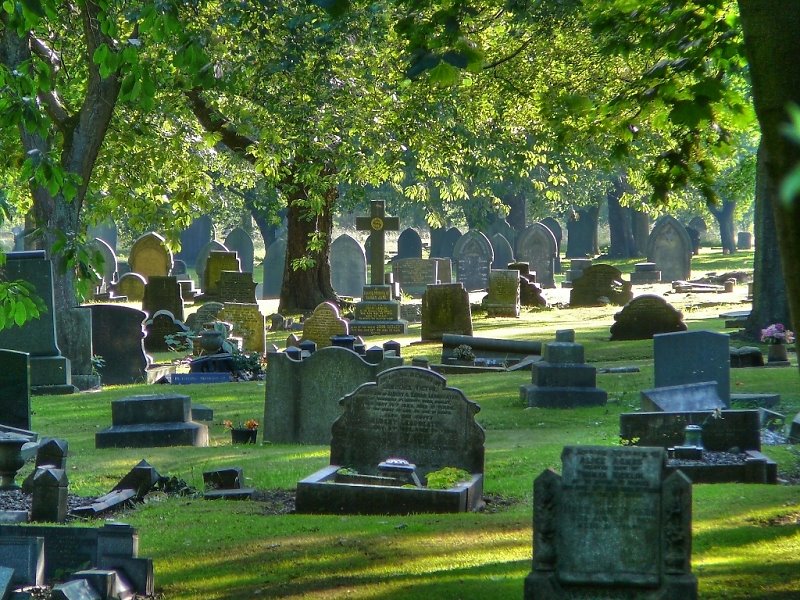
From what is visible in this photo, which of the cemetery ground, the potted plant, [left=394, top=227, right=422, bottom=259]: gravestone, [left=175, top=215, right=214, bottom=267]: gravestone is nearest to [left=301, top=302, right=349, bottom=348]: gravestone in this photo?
the cemetery ground

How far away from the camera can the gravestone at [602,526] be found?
6453mm

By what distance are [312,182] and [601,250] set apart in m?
46.5

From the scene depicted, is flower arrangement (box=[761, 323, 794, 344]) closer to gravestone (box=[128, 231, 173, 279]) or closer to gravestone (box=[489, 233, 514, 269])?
gravestone (box=[128, 231, 173, 279])

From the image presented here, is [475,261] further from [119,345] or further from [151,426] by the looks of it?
[151,426]

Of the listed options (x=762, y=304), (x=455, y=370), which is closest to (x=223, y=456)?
(x=455, y=370)

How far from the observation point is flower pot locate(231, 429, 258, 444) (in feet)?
46.4

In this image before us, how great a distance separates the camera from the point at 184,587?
296 inches

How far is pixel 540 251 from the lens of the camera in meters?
45.8

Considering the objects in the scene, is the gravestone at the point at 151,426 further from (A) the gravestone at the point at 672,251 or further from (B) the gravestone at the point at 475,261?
(A) the gravestone at the point at 672,251

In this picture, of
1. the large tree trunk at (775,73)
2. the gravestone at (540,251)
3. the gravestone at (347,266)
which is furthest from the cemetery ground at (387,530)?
the gravestone at (540,251)

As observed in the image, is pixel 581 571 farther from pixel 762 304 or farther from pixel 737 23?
pixel 762 304

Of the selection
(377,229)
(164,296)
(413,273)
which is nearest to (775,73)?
(164,296)

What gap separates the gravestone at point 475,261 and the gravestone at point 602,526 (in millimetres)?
36755

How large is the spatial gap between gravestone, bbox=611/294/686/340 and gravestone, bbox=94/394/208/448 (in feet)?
44.4
